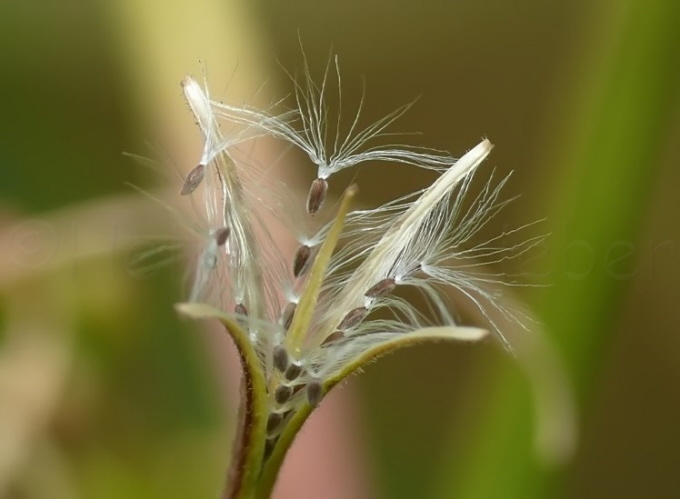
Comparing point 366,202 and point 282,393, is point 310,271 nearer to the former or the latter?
point 282,393

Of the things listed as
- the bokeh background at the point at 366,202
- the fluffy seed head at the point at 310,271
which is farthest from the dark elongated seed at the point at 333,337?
the bokeh background at the point at 366,202

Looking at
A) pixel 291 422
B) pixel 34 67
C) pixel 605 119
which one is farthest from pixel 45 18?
pixel 291 422

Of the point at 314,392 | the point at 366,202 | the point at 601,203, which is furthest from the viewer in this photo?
the point at 366,202

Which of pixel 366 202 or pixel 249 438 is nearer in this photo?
pixel 249 438

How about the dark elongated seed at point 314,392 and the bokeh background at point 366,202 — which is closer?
the dark elongated seed at point 314,392

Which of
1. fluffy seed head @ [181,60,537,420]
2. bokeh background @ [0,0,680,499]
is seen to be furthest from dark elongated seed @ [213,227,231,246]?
bokeh background @ [0,0,680,499]

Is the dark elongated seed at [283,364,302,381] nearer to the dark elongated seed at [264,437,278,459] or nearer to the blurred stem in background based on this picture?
the dark elongated seed at [264,437,278,459]

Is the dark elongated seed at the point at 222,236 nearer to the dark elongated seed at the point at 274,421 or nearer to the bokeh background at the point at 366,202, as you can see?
the dark elongated seed at the point at 274,421

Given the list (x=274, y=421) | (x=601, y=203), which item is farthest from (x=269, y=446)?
(x=601, y=203)
